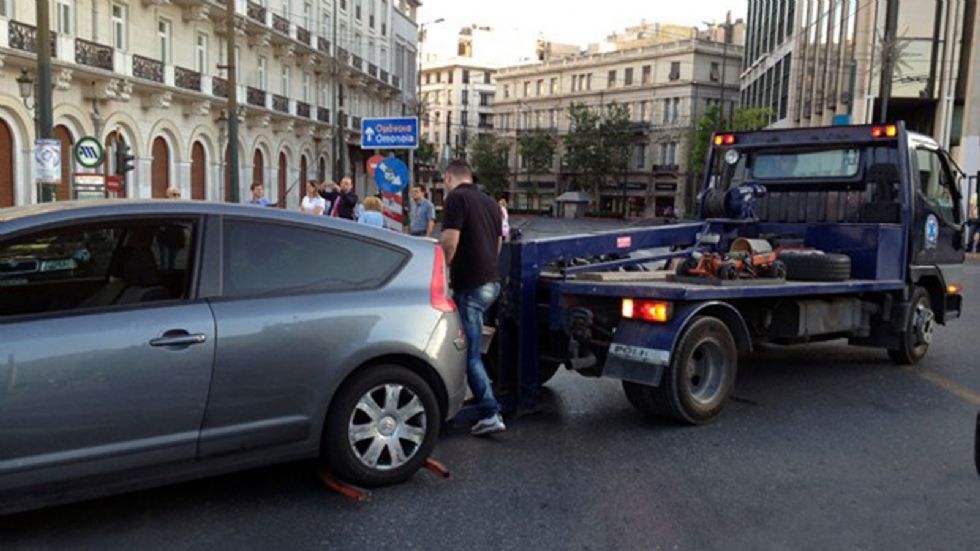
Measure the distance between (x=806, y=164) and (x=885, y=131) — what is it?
0.82 m

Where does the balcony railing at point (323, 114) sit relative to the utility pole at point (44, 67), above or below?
above

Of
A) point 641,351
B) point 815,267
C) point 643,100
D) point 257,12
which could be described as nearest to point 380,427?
point 641,351

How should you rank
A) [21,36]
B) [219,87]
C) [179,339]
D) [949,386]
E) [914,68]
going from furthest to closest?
[219,87] < [914,68] < [21,36] < [949,386] < [179,339]

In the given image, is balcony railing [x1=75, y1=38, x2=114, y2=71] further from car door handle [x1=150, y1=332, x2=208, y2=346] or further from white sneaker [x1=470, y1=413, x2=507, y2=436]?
car door handle [x1=150, y1=332, x2=208, y2=346]

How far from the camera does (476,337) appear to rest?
5.51 meters

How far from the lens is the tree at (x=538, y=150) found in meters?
87.4

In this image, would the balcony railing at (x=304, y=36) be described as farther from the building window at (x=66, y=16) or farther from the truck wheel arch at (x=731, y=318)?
the truck wheel arch at (x=731, y=318)

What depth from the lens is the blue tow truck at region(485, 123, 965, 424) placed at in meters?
5.82

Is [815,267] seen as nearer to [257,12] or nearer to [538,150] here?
[257,12]

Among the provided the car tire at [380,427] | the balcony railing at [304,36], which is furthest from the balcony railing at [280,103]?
the car tire at [380,427]

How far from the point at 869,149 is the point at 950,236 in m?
1.54

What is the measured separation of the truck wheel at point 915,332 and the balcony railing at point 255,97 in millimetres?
34787

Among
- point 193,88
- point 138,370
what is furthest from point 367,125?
point 193,88

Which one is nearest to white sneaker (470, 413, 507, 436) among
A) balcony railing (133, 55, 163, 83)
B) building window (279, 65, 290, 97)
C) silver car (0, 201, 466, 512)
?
silver car (0, 201, 466, 512)
